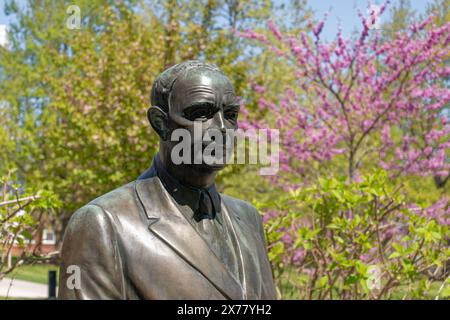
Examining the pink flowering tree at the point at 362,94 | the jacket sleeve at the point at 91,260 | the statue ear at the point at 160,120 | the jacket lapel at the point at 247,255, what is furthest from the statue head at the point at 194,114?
the pink flowering tree at the point at 362,94

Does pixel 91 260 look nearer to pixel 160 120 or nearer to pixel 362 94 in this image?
pixel 160 120

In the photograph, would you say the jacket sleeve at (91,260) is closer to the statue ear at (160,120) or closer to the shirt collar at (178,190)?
the shirt collar at (178,190)

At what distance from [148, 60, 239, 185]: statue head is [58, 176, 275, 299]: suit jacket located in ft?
0.58

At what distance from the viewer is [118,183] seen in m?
13.6

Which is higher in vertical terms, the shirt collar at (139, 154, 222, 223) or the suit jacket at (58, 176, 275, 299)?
the shirt collar at (139, 154, 222, 223)

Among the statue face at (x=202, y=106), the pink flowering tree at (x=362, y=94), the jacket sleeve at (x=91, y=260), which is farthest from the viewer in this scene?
the pink flowering tree at (x=362, y=94)

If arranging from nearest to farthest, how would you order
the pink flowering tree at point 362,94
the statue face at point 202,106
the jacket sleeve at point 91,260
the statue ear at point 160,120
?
1. the jacket sleeve at point 91,260
2. the statue face at point 202,106
3. the statue ear at point 160,120
4. the pink flowering tree at point 362,94

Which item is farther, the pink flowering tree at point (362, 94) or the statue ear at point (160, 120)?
the pink flowering tree at point (362, 94)

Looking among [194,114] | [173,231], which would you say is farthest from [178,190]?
[194,114]

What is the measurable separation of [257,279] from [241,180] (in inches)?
708

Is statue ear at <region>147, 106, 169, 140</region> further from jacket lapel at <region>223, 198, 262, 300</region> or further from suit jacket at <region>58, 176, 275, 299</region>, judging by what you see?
jacket lapel at <region>223, 198, 262, 300</region>

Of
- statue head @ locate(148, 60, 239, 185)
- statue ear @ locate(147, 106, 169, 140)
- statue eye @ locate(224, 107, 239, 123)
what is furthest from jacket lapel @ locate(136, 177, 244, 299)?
statue eye @ locate(224, 107, 239, 123)

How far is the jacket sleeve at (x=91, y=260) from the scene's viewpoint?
8.64 feet

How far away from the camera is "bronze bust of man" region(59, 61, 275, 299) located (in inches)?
105
